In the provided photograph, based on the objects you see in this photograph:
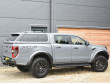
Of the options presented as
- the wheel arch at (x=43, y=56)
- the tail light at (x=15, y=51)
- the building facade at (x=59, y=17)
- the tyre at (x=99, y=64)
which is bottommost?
the tyre at (x=99, y=64)

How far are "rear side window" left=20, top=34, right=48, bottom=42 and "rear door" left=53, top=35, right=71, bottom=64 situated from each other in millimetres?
518

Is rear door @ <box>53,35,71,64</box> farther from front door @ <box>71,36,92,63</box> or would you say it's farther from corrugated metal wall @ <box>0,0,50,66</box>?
corrugated metal wall @ <box>0,0,50,66</box>

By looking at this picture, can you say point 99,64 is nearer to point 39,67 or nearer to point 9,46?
point 39,67

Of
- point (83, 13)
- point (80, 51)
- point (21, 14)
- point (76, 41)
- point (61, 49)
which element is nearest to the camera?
point (61, 49)

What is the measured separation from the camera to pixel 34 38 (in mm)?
9133

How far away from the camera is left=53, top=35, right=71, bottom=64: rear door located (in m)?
Result: 9.40

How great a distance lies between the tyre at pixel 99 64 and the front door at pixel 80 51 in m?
0.41

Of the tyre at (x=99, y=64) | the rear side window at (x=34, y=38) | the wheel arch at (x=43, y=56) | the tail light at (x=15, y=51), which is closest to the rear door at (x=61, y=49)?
the wheel arch at (x=43, y=56)

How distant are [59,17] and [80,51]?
16.8 feet

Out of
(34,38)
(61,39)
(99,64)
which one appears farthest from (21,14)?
(99,64)

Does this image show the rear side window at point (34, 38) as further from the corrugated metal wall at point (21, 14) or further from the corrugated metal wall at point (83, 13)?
the corrugated metal wall at point (83, 13)

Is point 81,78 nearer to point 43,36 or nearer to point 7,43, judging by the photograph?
point 43,36

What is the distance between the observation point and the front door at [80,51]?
387 inches

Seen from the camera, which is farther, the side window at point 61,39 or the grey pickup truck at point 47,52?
the side window at point 61,39
